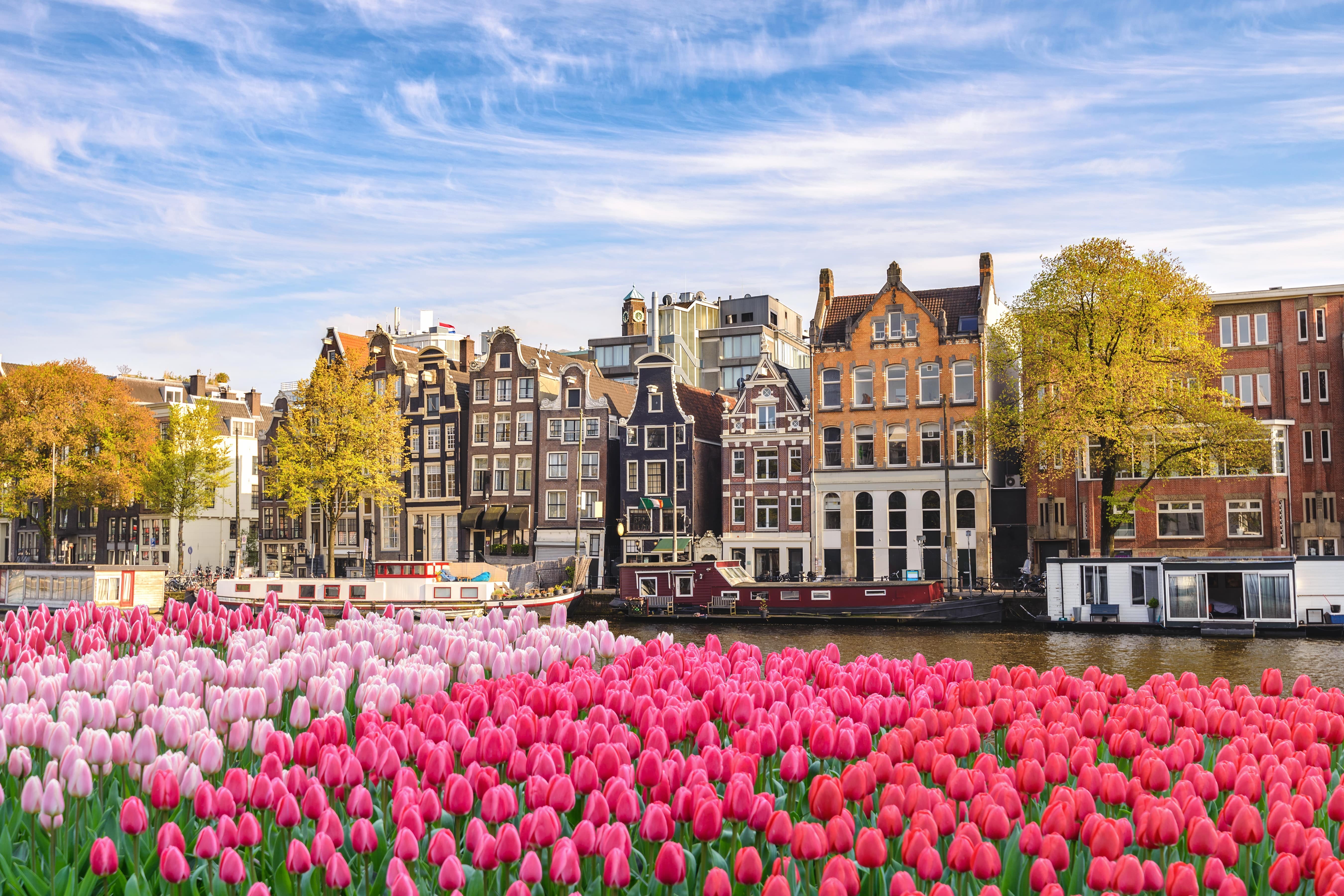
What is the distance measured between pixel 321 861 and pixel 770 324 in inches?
3295

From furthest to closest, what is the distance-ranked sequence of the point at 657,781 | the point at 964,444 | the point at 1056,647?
the point at 964,444 < the point at 1056,647 < the point at 657,781

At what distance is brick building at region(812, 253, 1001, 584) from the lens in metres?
53.3

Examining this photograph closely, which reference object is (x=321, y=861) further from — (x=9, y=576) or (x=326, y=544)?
(x=326, y=544)

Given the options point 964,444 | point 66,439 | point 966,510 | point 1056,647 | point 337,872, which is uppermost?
point 66,439

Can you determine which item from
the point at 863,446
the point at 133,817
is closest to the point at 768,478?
the point at 863,446

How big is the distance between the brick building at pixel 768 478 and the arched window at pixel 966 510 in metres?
7.04

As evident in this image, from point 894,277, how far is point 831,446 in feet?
28.5

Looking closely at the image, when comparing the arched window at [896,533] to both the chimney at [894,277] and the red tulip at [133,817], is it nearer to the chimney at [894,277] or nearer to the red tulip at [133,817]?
the chimney at [894,277]

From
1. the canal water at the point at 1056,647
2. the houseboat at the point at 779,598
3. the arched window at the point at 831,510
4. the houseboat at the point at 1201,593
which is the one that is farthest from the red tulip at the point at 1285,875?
the arched window at the point at 831,510

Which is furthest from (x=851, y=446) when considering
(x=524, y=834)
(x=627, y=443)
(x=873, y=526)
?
A: (x=524, y=834)

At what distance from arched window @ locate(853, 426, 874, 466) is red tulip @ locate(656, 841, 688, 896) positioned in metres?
51.5

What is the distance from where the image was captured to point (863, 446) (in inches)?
2213

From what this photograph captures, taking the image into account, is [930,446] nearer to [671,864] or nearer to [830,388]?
[830,388]

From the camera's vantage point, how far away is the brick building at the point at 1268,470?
4747 centimetres
